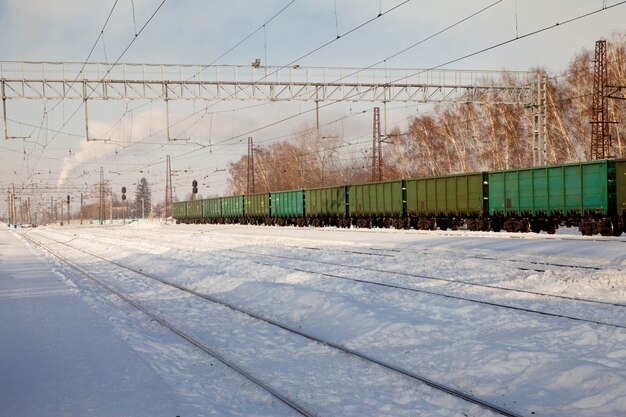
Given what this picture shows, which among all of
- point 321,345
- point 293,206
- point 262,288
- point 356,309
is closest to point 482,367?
point 321,345

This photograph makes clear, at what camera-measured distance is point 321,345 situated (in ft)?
24.6

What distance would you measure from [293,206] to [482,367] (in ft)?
129

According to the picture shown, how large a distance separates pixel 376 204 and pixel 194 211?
4076cm

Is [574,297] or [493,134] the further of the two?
[493,134]

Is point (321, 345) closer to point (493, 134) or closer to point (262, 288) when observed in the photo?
point (262, 288)

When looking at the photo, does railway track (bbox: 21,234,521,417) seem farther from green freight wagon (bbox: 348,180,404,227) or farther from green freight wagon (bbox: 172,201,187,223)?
A: green freight wagon (bbox: 172,201,187,223)

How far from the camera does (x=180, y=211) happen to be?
256 feet

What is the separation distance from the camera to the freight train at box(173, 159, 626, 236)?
2177cm

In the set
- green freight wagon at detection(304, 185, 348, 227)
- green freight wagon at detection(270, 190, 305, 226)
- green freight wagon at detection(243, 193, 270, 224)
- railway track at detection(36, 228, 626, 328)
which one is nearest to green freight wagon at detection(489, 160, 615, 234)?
railway track at detection(36, 228, 626, 328)

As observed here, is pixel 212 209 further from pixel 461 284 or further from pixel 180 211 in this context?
pixel 461 284

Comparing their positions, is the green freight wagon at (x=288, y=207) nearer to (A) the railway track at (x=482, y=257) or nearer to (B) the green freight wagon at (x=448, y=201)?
(B) the green freight wagon at (x=448, y=201)

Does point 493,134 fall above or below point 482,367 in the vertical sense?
above

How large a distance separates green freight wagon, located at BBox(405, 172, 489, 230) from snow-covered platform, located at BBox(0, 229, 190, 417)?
2132 centimetres

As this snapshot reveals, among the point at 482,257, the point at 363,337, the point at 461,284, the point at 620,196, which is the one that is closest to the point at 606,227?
the point at 620,196
